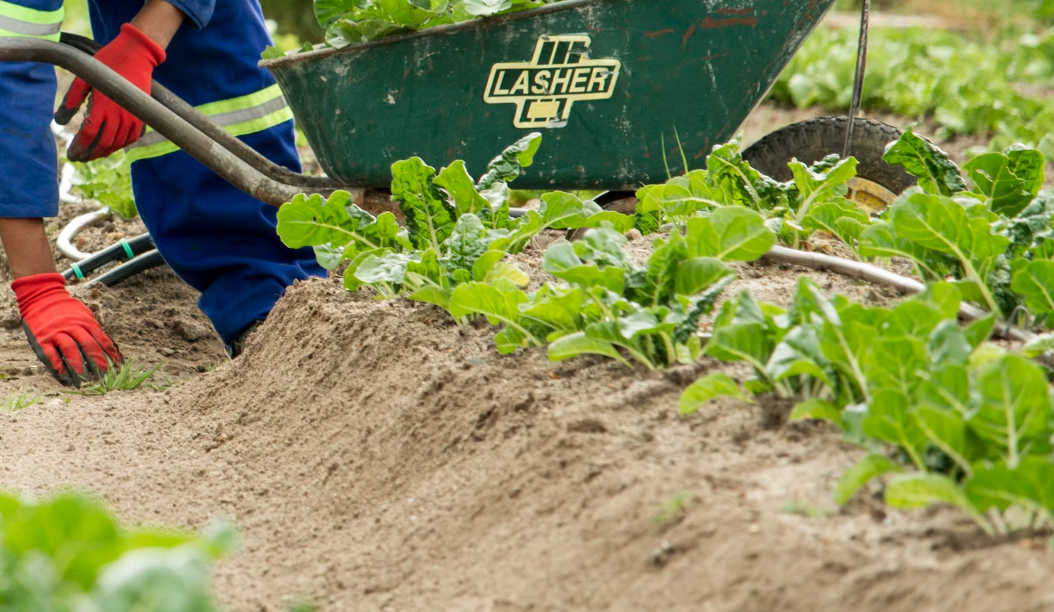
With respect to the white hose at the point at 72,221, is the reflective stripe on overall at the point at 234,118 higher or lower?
higher

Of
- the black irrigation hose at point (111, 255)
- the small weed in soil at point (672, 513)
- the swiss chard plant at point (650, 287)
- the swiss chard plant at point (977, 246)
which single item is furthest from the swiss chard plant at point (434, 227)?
the black irrigation hose at point (111, 255)

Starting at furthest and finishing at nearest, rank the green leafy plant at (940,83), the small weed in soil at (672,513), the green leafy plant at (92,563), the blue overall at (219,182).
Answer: the green leafy plant at (940,83)
the blue overall at (219,182)
the small weed in soil at (672,513)
the green leafy plant at (92,563)

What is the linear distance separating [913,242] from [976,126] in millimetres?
3582

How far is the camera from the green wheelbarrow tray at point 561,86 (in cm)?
221

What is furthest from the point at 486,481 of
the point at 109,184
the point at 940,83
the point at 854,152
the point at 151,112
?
the point at 940,83

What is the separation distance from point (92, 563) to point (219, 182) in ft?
6.97

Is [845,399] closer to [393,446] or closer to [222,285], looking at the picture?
[393,446]

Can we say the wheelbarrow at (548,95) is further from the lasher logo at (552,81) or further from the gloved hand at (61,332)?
the gloved hand at (61,332)

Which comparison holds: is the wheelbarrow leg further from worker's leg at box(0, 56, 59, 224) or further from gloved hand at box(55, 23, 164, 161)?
worker's leg at box(0, 56, 59, 224)

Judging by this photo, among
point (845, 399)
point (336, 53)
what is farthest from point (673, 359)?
point (336, 53)

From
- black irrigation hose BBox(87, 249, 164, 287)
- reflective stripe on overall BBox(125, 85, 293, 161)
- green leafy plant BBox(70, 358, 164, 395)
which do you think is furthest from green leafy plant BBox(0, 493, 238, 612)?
black irrigation hose BBox(87, 249, 164, 287)

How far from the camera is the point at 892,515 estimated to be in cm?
106

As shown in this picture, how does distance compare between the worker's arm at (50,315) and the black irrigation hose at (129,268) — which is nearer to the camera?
the worker's arm at (50,315)

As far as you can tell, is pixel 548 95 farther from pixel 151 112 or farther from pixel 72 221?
pixel 72 221
